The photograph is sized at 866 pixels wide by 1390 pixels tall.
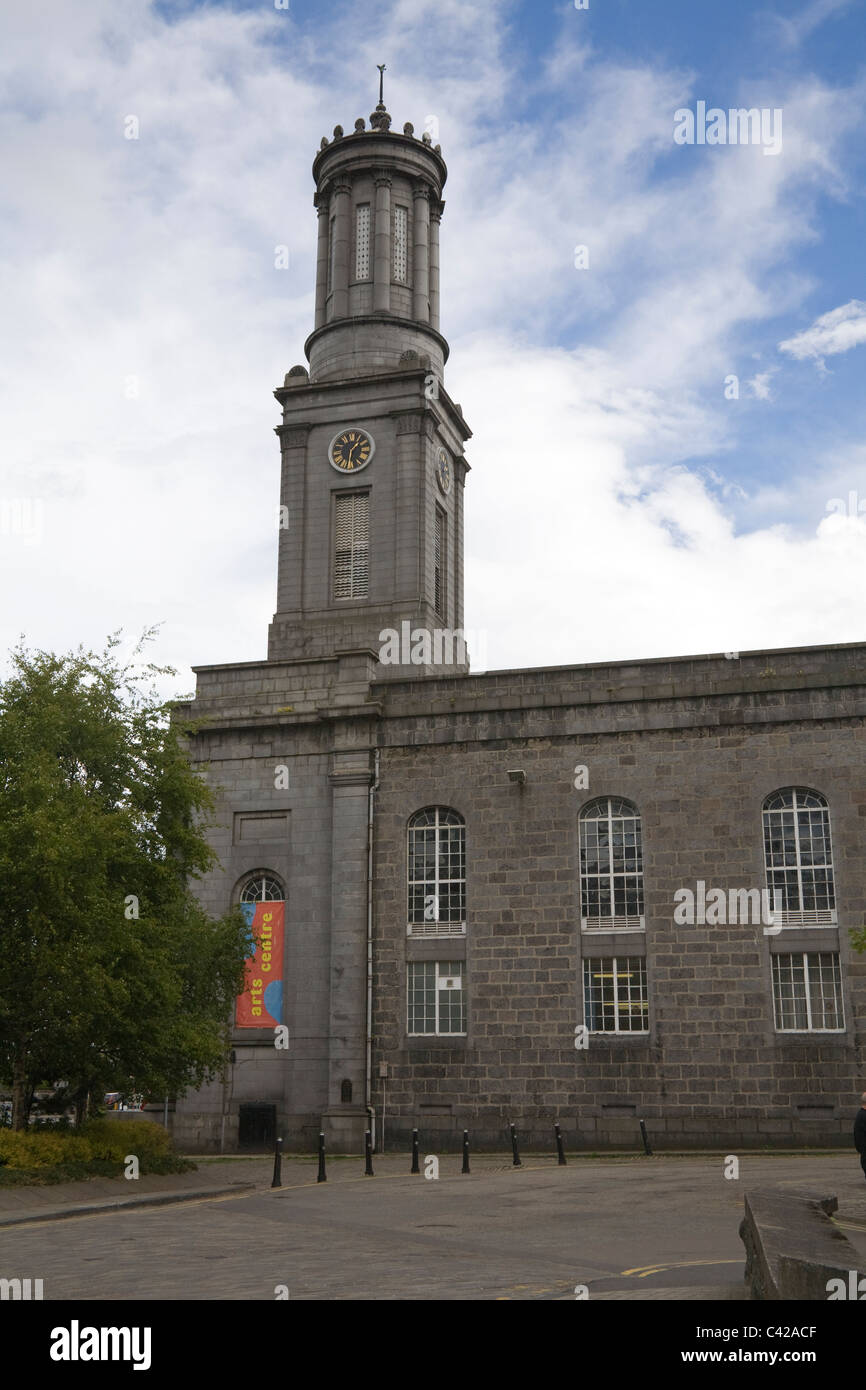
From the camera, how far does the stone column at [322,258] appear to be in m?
44.5

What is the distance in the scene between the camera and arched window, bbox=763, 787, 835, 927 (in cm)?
3020

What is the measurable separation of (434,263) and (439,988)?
82.2 feet

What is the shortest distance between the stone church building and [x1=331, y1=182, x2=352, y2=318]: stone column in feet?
46.7

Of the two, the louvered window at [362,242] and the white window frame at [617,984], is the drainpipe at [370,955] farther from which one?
the louvered window at [362,242]

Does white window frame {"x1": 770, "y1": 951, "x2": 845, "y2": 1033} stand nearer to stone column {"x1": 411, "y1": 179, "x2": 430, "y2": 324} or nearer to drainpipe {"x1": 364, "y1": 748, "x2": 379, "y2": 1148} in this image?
drainpipe {"x1": 364, "y1": 748, "x2": 379, "y2": 1148}

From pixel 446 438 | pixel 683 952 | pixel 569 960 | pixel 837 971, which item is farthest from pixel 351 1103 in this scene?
pixel 446 438

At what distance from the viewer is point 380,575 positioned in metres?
39.9

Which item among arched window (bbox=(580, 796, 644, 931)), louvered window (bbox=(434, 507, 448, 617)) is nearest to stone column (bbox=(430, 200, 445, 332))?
louvered window (bbox=(434, 507, 448, 617))

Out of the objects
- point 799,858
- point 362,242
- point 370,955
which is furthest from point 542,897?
point 362,242

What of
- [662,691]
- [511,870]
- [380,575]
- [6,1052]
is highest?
[380,575]

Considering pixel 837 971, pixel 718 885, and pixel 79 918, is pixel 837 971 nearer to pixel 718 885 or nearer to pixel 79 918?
pixel 718 885

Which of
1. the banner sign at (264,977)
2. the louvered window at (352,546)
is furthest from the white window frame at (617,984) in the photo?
the louvered window at (352,546)
